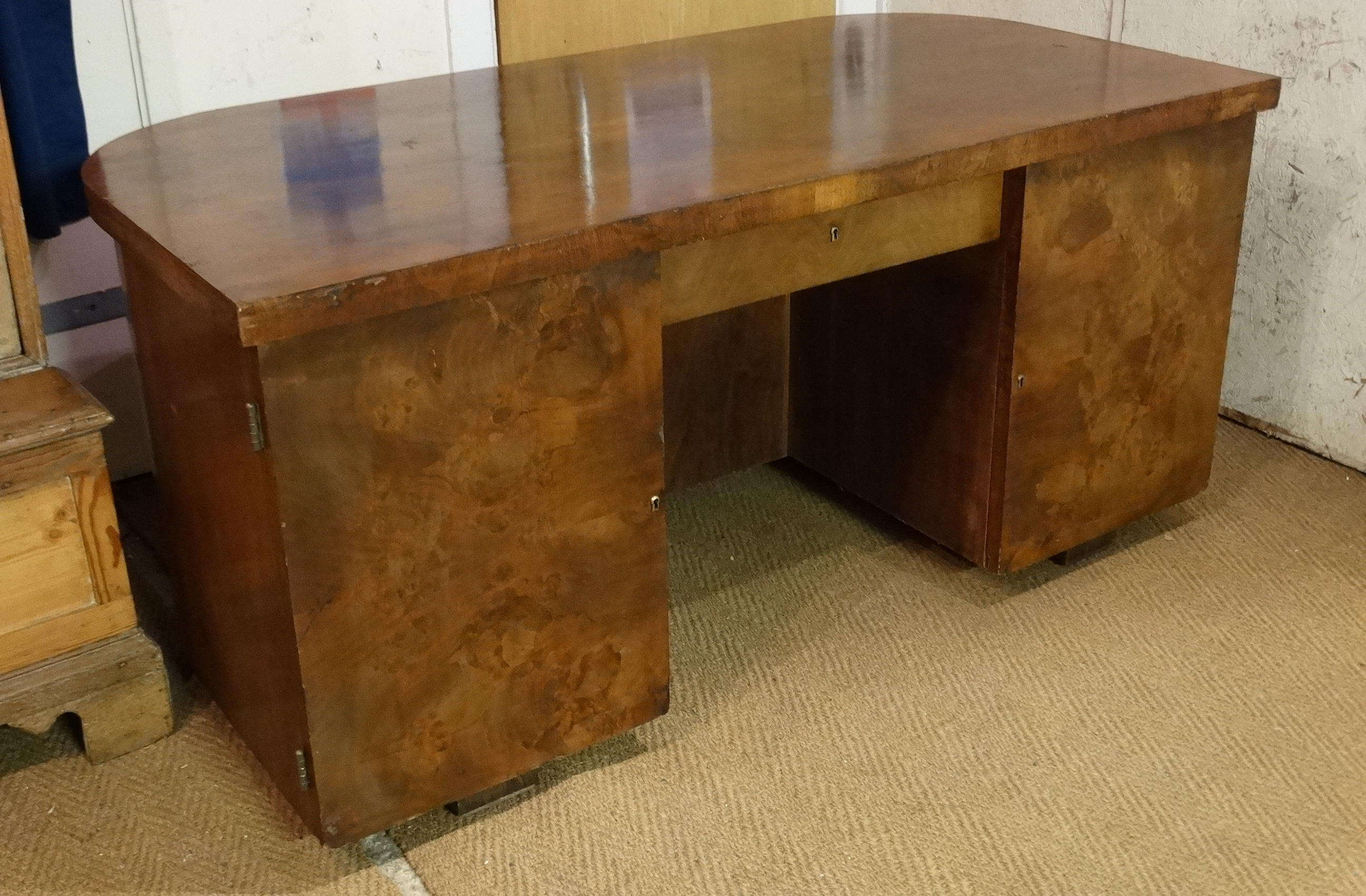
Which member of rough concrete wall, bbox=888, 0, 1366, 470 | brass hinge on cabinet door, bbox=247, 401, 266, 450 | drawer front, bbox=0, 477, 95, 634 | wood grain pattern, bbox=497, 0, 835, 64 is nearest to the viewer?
brass hinge on cabinet door, bbox=247, 401, 266, 450

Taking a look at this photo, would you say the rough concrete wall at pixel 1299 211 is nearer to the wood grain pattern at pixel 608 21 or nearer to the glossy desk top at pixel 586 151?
the glossy desk top at pixel 586 151

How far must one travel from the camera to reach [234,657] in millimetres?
1499

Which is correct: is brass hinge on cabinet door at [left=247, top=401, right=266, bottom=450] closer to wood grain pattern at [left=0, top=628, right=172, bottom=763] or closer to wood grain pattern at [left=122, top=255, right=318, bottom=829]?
wood grain pattern at [left=122, top=255, right=318, bottom=829]

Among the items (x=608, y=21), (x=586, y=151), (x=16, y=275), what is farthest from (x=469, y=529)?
(x=608, y=21)

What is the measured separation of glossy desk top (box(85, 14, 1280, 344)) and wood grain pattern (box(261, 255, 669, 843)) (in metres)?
0.05

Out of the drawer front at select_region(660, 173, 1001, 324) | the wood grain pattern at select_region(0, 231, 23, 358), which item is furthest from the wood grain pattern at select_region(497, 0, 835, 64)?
the wood grain pattern at select_region(0, 231, 23, 358)

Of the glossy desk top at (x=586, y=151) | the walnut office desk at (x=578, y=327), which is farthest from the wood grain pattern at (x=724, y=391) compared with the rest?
the glossy desk top at (x=586, y=151)

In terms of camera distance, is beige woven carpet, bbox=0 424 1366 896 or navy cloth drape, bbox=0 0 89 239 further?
navy cloth drape, bbox=0 0 89 239

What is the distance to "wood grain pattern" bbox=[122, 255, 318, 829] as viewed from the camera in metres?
1.24

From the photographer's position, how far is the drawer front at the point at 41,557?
56.2 inches

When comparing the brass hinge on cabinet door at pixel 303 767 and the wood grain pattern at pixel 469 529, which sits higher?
the wood grain pattern at pixel 469 529

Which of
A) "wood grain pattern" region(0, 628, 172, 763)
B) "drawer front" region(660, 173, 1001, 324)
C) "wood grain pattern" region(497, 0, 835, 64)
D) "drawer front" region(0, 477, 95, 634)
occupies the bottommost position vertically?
"wood grain pattern" region(0, 628, 172, 763)

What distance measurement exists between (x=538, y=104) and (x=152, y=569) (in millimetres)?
851

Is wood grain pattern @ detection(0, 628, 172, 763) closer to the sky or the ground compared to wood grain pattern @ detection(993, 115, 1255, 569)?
closer to the ground
